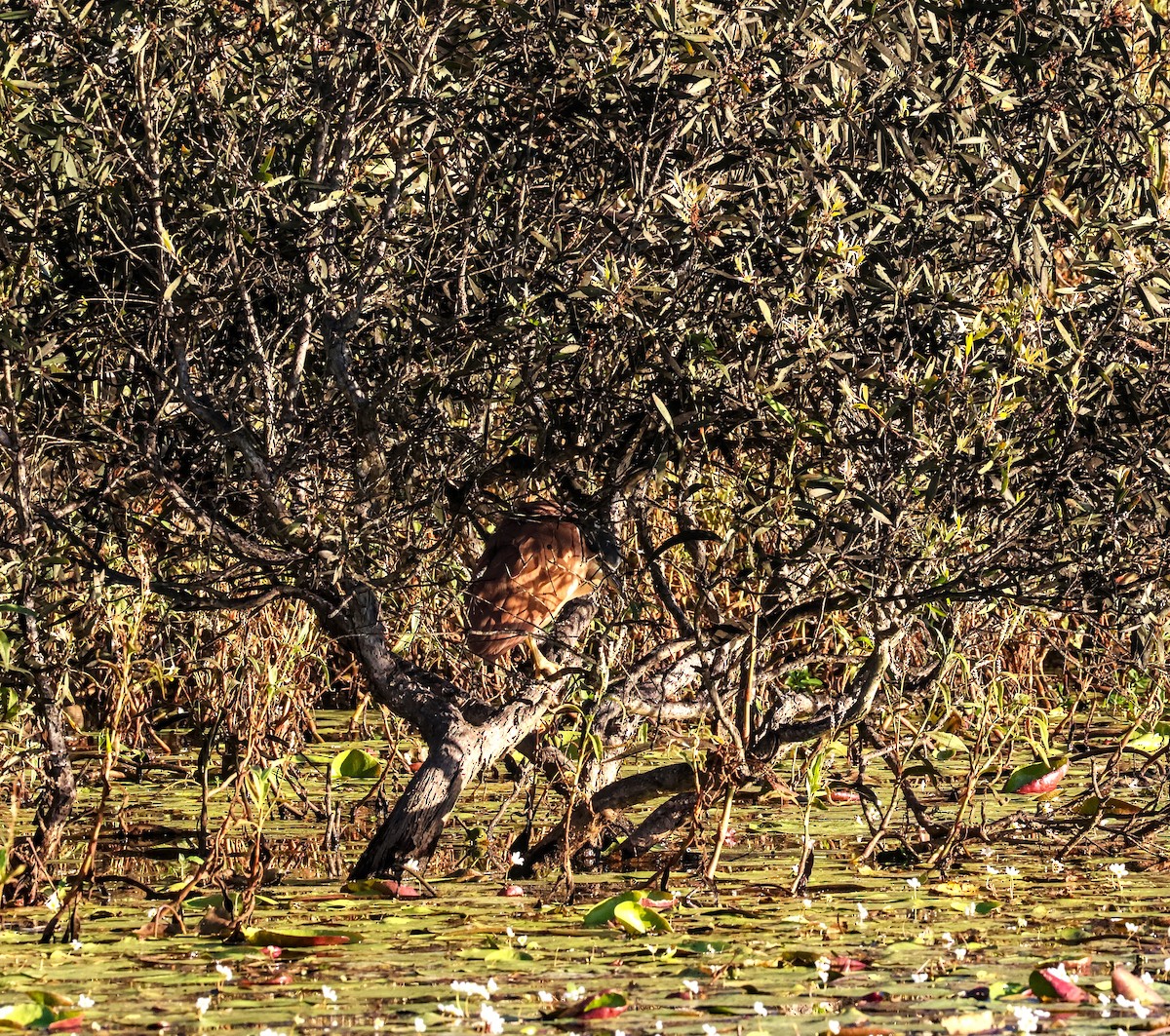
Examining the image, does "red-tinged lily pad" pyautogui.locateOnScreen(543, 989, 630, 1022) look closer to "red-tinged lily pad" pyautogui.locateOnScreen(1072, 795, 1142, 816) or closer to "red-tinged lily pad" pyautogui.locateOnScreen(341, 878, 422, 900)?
"red-tinged lily pad" pyautogui.locateOnScreen(341, 878, 422, 900)

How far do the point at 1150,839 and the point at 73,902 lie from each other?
168 inches

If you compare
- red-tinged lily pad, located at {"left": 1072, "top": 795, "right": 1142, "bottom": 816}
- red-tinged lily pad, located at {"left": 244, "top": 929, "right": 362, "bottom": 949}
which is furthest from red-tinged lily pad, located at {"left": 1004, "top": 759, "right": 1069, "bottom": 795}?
red-tinged lily pad, located at {"left": 244, "top": 929, "right": 362, "bottom": 949}

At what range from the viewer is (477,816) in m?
7.64

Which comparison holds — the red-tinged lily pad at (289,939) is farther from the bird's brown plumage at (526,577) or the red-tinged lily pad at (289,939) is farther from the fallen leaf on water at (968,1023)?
the fallen leaf on water at (968,1023)

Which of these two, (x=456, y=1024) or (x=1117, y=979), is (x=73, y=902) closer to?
(x=456, y=1024)

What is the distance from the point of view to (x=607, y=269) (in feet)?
15.6

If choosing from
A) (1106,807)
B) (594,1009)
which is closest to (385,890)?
(594,1009)

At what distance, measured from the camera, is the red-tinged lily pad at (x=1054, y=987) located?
13.8 feet

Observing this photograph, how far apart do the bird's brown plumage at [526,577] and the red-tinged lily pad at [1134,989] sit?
2.45 m

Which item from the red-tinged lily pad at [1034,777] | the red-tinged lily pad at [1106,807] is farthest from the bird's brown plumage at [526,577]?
the red-tinged lily pad at [1106,807]

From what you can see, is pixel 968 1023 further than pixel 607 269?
No

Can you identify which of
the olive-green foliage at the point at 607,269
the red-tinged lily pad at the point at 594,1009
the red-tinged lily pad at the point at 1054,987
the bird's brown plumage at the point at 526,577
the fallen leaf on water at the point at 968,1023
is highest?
the olive-green foliage at the point at 607,269

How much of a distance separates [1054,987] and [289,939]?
2.17m

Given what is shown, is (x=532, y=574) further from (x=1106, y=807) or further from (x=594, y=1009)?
(x=594, y=1009)
